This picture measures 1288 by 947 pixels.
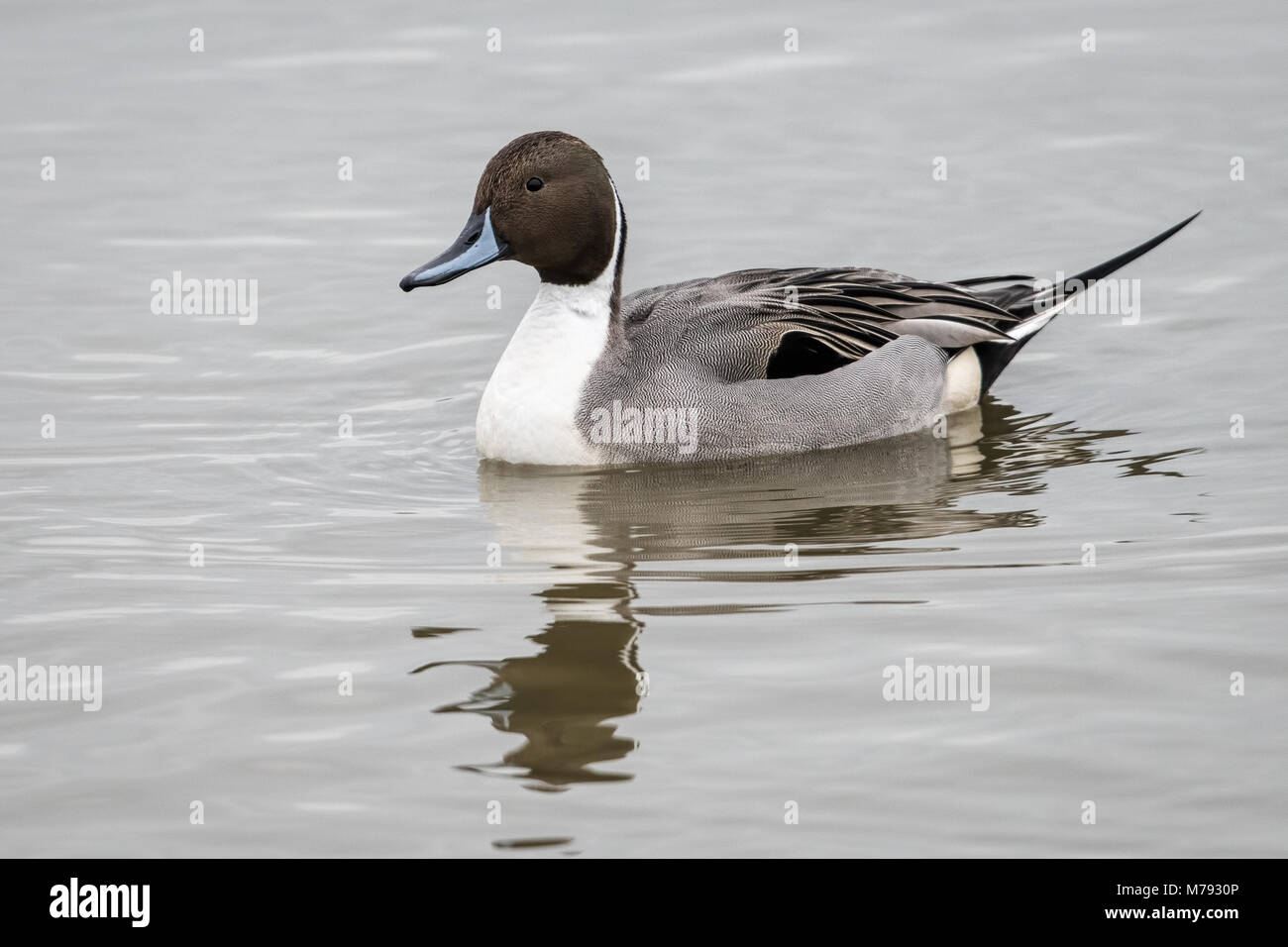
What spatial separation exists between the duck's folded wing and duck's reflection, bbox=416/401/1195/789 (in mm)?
464

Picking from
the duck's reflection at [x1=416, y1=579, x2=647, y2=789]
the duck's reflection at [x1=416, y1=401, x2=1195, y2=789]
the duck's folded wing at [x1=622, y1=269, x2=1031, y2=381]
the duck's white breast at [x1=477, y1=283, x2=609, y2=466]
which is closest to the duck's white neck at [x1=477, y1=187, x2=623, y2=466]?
the duck's white breast at [x1=477, y1=283, x2=609, y2=466]

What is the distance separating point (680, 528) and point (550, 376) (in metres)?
1.27

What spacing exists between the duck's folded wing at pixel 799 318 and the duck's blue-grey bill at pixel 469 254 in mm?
854

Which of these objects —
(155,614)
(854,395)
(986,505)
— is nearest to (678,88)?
(854,395)

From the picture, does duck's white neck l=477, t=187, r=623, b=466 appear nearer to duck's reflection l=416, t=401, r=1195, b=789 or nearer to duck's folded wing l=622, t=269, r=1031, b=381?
duck's reflection l=416, t=401, r=1195, b=789

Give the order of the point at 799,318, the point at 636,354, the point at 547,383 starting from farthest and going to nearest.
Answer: the point at 799,318
the point at 636,354
the point at 547,383

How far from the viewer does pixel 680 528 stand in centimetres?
803

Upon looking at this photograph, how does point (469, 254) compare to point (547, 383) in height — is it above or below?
above

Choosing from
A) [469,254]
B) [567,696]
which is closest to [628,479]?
[469,254]

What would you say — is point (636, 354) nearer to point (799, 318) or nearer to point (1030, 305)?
point (799, 318)

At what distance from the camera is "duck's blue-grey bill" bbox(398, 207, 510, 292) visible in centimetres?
860

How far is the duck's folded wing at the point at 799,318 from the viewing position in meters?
9.19

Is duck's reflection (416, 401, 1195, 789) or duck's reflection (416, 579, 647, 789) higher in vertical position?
duck's reflection (416, 401, 1195, 789)
